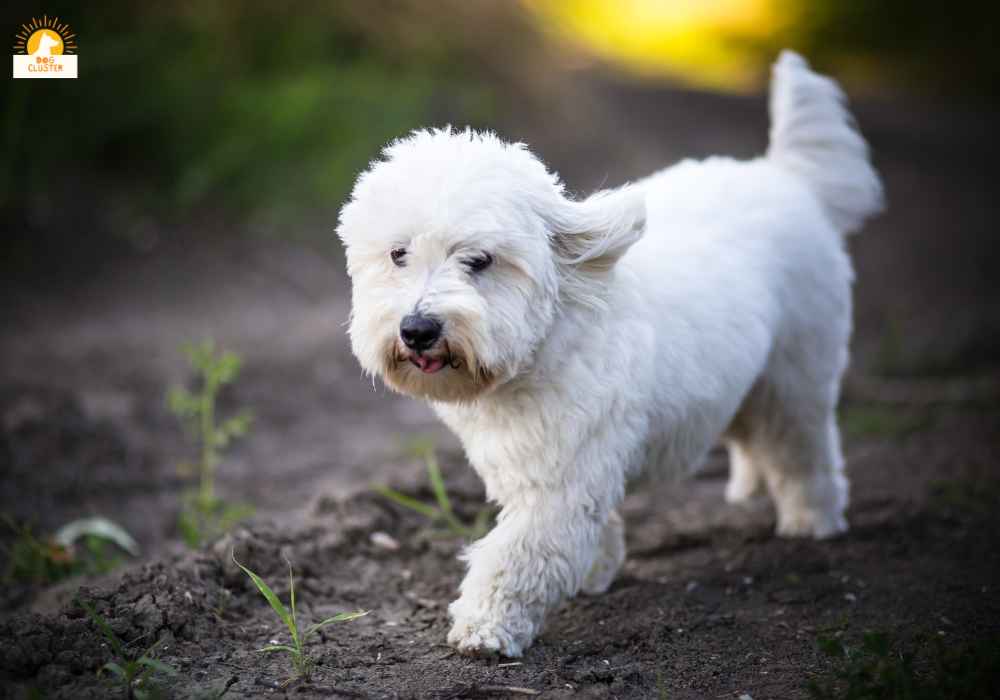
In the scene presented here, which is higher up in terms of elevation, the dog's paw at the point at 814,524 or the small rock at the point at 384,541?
the dog's paw at the point at 814,524

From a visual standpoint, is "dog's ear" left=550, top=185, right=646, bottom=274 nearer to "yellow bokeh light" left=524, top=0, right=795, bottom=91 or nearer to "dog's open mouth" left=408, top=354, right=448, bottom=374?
"dog's open mouth" left=408, top=354, right=448, bottom=374

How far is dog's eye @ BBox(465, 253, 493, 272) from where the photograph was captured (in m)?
3.35

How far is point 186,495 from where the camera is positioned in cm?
538

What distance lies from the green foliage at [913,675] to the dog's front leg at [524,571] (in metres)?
0.90

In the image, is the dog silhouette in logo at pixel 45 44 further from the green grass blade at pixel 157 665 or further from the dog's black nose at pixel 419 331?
the green grass blade at pixel 157 665

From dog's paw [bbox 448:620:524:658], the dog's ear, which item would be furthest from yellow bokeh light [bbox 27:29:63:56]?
dog's paw [bbox 448:620:524:658]

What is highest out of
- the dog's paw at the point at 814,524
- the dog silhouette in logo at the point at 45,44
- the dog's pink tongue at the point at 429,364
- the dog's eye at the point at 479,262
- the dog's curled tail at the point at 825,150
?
the dog silhouette in logo at the point at 45,44

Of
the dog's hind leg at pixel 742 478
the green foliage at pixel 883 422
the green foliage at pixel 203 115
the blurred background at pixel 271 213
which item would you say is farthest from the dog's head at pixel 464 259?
the green foliage at pixel 203 115

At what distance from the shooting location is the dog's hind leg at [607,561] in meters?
4.23

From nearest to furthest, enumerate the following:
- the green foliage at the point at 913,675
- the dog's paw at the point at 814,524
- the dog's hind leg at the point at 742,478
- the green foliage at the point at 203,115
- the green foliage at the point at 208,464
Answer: the green foliage at the point at 913,675
the green foliage at the point at 208,464
the dog's paw at the point at 814,524
the dog's hind leg at the point at 742,478
the green foliage at the point at 203,115

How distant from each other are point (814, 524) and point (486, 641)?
2.11 m

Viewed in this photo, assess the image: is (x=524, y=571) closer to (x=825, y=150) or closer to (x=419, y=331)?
(x=419, y=331)

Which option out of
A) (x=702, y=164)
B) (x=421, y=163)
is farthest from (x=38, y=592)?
(x=702, y=164)

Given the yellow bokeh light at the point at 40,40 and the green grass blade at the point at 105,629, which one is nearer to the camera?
the green grass blade at the point at 105,629
